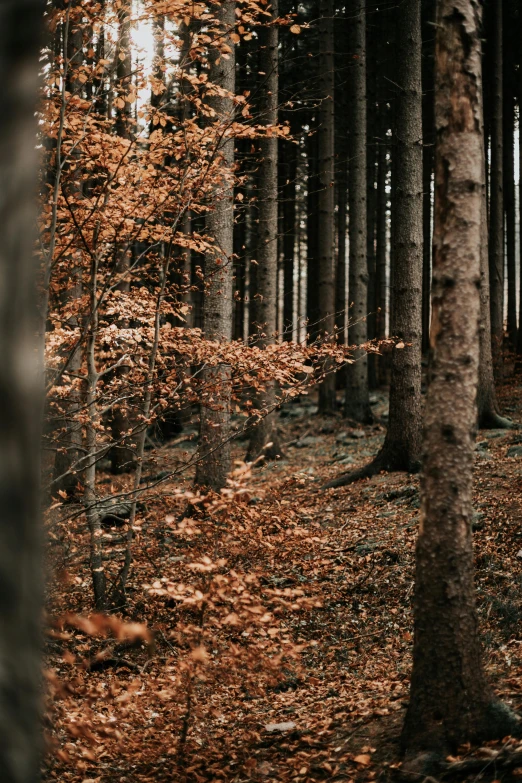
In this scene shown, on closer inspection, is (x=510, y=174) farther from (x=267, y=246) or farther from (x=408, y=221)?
(x=408, y=221)

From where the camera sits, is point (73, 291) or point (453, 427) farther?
point (73, 291)

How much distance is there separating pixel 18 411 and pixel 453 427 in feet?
10.3

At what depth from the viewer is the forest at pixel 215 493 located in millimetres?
1585

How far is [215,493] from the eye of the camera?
185 inches

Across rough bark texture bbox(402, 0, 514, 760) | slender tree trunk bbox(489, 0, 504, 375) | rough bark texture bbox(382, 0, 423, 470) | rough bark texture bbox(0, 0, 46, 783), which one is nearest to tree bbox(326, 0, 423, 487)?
rough bark texture bbox(382, 0, 423, 470)

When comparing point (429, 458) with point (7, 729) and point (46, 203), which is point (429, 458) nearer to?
point (7, 729)

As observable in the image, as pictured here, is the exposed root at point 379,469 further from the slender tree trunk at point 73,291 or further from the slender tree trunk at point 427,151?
the slender tree trunk at point 427,151

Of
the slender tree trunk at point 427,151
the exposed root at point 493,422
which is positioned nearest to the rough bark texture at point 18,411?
the exposed root at point 493,422

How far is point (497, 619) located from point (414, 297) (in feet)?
19.1

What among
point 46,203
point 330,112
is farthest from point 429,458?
point 330,112

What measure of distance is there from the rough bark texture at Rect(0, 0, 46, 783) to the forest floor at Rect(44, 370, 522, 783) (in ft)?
3.95

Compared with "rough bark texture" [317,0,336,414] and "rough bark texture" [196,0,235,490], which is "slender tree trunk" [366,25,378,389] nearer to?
"rough bark texture" [317,0,336,414]

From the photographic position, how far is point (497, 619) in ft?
21.2

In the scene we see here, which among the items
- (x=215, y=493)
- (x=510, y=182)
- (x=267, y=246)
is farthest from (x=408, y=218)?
(x=510, y=182)
